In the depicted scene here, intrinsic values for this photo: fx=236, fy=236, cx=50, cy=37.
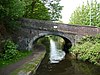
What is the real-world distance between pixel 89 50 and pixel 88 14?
730 inches

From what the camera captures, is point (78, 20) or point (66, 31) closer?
point (66, 31)

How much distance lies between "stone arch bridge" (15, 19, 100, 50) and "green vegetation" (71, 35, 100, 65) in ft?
3.86

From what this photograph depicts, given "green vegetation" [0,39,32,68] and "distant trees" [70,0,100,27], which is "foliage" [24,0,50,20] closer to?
"distant trees" [70,0,100,27]

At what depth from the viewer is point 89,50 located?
904 inches

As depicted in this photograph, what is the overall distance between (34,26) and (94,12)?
1520 centimetres

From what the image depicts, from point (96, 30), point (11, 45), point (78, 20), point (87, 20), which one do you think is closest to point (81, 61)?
point (96, 30)

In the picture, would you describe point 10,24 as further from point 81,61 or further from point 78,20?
point 78,20

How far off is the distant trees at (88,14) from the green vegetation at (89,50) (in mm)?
12572

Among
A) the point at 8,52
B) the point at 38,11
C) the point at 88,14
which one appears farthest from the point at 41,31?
the point at 88,14

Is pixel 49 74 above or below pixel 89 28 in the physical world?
below

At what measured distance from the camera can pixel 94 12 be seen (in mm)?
39812

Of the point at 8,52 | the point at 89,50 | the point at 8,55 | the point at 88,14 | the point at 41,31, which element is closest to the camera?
the point at 8,55

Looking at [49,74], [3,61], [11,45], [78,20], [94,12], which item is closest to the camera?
[49,74]

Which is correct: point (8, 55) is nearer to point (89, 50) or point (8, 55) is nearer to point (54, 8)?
point (89, 50)
